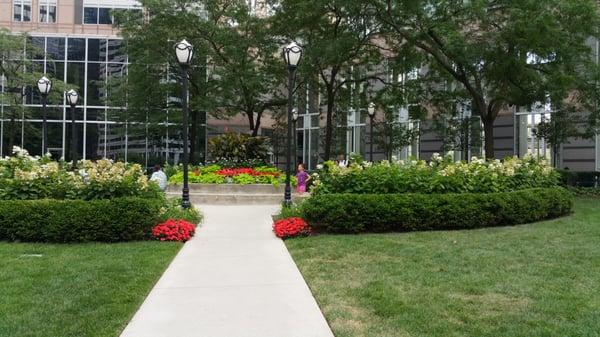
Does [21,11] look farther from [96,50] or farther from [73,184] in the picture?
[73,184]

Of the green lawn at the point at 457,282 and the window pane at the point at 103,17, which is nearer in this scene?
the green lawn at the point at 457,282

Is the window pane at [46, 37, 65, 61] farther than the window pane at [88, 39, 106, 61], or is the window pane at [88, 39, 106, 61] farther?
the window pane at [88, 39, 106, 61]

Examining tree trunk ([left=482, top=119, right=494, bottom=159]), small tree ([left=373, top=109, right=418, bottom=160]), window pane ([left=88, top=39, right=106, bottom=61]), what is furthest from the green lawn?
window pane ([left=88, top=39, right=106, bottom=61])

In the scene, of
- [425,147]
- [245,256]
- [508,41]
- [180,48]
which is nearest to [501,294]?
[245,256]

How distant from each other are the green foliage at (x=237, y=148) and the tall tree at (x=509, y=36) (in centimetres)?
748

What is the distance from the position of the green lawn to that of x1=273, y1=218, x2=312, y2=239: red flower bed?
0.52m

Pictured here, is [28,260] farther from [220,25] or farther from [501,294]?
[220,25]

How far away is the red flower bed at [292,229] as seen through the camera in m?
11.4

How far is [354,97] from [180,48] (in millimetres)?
15931

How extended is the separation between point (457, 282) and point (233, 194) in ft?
40.6

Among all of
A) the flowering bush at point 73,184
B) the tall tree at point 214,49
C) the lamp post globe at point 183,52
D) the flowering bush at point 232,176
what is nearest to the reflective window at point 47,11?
the tall tree at point 214,49

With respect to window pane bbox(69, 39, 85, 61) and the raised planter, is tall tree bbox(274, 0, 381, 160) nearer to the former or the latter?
the raised planter

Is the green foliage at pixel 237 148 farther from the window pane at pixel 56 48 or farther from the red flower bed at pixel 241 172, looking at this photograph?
the window pane at pixel 56 48

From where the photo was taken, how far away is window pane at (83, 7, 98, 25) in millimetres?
42156
